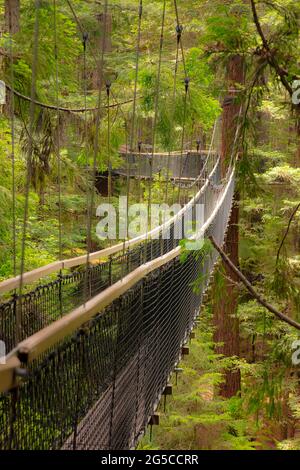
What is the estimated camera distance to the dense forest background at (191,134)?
9.38ft

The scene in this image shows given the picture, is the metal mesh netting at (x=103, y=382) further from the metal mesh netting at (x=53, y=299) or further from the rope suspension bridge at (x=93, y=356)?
the metal mesh netting at (x=53, y=299)

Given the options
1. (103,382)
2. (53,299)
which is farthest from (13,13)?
(103,382)

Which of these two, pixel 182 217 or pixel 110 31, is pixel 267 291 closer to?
pixel 182 217

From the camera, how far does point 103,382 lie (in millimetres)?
1959

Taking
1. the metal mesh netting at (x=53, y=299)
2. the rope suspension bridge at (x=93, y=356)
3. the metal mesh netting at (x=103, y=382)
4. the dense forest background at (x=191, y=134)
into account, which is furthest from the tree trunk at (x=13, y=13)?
the metal mesh netting at (x=103, y=382)

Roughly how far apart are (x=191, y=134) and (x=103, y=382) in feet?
17.7

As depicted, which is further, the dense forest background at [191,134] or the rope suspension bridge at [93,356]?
the dense forest background at [191,134]

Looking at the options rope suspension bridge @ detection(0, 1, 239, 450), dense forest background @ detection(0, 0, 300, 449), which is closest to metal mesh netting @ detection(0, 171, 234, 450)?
rope suspension bridge @ detection(0, 1, 239, 450)

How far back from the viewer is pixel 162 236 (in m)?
4.07

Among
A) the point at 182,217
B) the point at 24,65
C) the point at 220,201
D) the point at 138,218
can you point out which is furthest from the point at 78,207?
the point at 24,65

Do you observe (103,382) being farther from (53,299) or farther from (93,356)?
(53,299)

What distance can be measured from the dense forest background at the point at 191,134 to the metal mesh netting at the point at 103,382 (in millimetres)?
519

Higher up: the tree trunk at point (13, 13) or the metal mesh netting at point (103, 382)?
the tree trunk at point (13, 13)

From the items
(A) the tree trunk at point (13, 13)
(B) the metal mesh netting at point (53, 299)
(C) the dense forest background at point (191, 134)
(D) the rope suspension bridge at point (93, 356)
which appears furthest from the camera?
(A) the tree trunk at point (13, 13)
